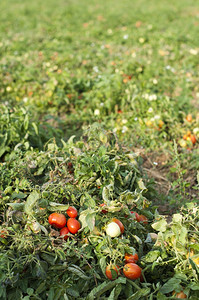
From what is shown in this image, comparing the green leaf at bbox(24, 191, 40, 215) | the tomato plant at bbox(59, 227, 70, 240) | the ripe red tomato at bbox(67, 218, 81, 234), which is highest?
the green leaf at bbox(24, 191, 40, 215)

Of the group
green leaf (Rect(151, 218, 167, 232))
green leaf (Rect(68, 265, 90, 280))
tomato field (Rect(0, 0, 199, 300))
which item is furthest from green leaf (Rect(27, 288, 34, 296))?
green leaf (Rect(151, 218, 167, 232))

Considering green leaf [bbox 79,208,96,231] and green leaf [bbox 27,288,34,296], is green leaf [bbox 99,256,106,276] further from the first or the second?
green leaf [bbox 27,288,34,296]

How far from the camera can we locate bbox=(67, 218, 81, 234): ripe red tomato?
2098 millimetres

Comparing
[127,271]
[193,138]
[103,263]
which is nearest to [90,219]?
[103,263]

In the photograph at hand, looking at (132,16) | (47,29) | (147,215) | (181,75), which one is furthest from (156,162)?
(132,16)

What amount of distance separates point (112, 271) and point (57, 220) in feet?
1.57

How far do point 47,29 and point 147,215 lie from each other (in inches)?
248

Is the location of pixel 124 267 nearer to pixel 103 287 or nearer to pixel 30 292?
pixel 103 287

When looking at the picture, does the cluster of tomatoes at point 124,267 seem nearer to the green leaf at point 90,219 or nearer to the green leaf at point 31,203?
the green leaf at point 90,219

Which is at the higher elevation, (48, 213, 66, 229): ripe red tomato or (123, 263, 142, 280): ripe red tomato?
(48, 213, 66, 229): ripe red tomato

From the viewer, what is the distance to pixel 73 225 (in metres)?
2.10

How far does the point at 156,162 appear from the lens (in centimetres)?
349

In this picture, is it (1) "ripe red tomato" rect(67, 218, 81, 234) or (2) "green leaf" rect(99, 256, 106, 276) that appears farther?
(1) "ripe red tomato" rect(67, 218, 81, 234)

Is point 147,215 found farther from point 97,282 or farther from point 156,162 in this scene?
point 156,162
